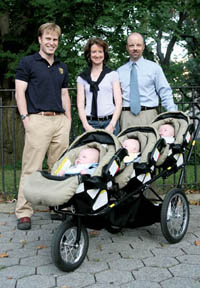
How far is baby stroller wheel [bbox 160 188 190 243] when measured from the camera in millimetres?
4484

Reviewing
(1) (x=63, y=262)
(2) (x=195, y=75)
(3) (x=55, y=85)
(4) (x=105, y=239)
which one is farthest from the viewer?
(2) (x=195, y=75)

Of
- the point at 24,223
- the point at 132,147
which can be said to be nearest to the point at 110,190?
the point at 132,147

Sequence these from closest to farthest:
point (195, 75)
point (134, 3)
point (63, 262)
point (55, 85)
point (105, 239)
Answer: point (63, 262), point (105, 239), point (55, 85), point (134, 3), point (195, 75)

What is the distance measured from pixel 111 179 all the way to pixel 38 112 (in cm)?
168

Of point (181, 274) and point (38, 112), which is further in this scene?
point (38, 112)

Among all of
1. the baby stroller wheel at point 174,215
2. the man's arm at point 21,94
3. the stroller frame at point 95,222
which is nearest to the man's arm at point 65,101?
the man's arm at point 21,94

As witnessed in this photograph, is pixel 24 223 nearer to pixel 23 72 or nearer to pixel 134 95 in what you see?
pixel 23 72

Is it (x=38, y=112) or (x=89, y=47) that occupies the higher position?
(x=89, y=47)

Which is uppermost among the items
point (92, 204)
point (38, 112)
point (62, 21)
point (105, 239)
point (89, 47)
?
point (62, 21)

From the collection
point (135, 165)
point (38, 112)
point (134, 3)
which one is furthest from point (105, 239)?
point (134, 3)

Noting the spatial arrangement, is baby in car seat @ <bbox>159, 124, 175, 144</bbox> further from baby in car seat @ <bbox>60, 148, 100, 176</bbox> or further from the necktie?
baby in car seat @ <bbox>60, 148, 100, 176</bbox>

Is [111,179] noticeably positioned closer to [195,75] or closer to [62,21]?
[62,21]

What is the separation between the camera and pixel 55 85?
17.2 feet

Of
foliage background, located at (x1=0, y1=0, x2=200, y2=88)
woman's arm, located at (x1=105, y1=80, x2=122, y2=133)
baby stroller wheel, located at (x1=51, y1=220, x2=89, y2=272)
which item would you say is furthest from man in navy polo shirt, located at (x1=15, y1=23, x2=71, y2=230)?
foliage background, located at (x1=0, y1=0, x2=200, y2=88)
